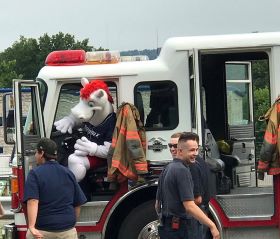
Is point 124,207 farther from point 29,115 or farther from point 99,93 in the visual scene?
point 29,115

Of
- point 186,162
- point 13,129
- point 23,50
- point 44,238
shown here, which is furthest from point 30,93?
point 23,50

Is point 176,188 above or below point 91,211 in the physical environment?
above

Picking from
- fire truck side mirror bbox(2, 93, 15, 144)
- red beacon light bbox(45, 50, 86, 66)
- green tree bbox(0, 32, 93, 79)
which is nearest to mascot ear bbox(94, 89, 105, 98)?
red beacon light bbox(45, 50, 86, 66)

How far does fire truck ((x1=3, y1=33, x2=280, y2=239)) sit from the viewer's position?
7.56 meters

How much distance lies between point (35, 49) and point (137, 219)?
6400 centimetres

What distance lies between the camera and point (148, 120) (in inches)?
311

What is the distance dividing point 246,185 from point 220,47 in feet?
6.67

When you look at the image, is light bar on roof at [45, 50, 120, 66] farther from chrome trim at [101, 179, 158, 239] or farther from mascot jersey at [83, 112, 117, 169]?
chrome trim at [101, 179, 158, 239]

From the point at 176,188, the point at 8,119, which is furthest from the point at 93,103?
the point at 176,188

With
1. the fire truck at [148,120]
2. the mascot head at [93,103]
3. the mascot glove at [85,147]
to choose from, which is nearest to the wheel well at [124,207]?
the fire truck at [148,120]

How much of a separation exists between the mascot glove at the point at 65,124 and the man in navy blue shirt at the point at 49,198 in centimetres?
179

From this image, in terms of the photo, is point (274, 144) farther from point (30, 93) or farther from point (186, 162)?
point (30, 93)

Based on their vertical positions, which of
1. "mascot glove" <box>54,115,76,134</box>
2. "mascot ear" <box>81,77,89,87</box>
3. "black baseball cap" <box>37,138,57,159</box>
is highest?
"mascot ear" <box>81,77,89,87</box>

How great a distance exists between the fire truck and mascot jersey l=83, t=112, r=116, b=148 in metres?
0.22
